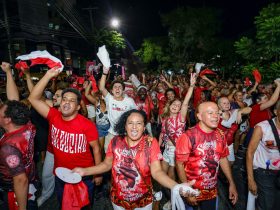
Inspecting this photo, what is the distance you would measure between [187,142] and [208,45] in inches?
1682

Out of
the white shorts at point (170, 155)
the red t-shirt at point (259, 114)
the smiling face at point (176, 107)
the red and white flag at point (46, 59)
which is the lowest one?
the white shorts at point (170, 155)

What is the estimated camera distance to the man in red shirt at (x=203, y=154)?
10.1 ft

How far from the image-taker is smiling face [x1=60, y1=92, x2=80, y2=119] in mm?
3299

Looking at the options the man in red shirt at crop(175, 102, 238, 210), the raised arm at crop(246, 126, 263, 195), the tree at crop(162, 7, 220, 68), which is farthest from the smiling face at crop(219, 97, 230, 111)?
the tree at crop(162, 7, 220, 68)

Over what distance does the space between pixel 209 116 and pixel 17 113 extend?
2125 mm

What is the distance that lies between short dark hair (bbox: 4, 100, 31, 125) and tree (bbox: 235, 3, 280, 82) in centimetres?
917

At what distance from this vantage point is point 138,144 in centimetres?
289

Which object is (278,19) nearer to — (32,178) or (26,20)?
(32,178)

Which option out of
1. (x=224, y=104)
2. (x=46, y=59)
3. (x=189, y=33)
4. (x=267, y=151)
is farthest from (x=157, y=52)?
(x=267, y=151)

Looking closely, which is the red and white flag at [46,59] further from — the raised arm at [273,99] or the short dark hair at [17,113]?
the raised arm at [273,99]

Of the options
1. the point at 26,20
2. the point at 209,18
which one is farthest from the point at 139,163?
the point at 209,18

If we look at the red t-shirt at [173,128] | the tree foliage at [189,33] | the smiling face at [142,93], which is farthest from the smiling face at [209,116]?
the tree foliage at [189,33]

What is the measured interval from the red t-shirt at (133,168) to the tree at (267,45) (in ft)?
27.8

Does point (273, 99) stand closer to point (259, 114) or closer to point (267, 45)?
point (259, 114)
